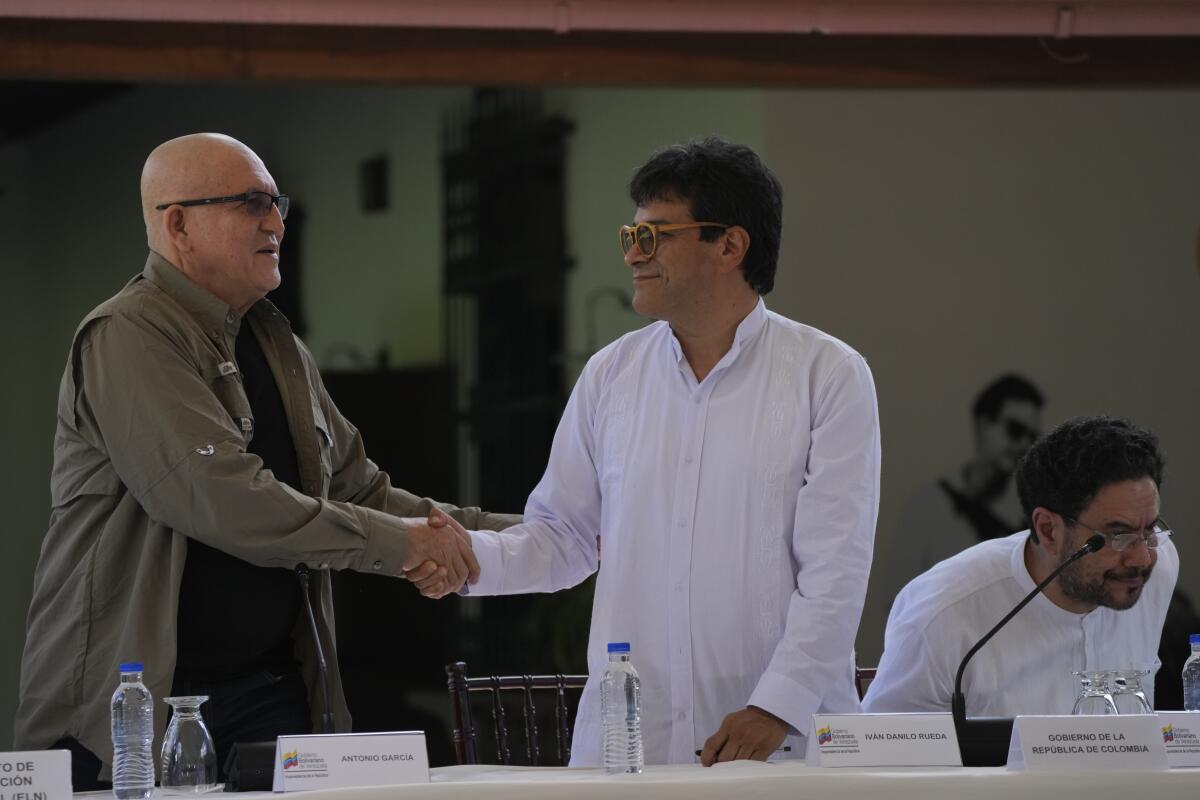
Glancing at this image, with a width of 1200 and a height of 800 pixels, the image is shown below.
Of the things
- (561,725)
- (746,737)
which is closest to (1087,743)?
(746,737)

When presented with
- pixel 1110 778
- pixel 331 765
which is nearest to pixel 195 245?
pixel 331 765

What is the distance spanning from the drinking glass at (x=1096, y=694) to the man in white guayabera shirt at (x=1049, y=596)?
0.37 meters

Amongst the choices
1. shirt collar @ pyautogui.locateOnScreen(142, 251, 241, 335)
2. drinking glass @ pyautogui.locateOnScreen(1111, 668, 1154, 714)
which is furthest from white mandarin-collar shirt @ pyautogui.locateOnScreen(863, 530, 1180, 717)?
shirt collar @ pyautogui.locateOnScreen(142, 251, 241, 335)

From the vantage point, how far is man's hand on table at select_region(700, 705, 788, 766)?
2252 millimetres

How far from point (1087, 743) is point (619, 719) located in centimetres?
62

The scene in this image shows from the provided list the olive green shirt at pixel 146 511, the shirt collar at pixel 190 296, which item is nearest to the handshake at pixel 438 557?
the olive green shirt at pixel 146 511

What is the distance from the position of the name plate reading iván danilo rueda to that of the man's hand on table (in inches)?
20.8

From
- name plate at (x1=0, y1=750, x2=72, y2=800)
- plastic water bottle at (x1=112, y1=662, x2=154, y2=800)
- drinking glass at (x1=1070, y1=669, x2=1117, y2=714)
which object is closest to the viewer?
name plate at (x1=0, y1=750, x2=72, y2=800)

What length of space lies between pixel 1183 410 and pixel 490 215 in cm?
238

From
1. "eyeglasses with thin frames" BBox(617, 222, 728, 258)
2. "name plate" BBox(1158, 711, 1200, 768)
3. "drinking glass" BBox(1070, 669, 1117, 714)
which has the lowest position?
"name plate" BBox(1158, 711, 1200, 768)

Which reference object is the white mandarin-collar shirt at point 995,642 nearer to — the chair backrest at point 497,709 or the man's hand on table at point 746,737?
the man's hand on table at point 746,737

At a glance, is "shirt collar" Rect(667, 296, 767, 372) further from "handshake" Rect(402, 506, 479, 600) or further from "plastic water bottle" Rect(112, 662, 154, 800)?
"plastic water bottle" Rect(112, 662, 154, 800)

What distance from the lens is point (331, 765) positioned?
1.84m

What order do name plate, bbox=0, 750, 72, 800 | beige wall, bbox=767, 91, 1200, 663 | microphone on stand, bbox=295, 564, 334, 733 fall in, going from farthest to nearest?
beige wall, bbox=767, 91, 1200, 663 < microphone on stand, bbox=295, 564, 334, 733 < name plate, bbox=0, 750, 72, 800
